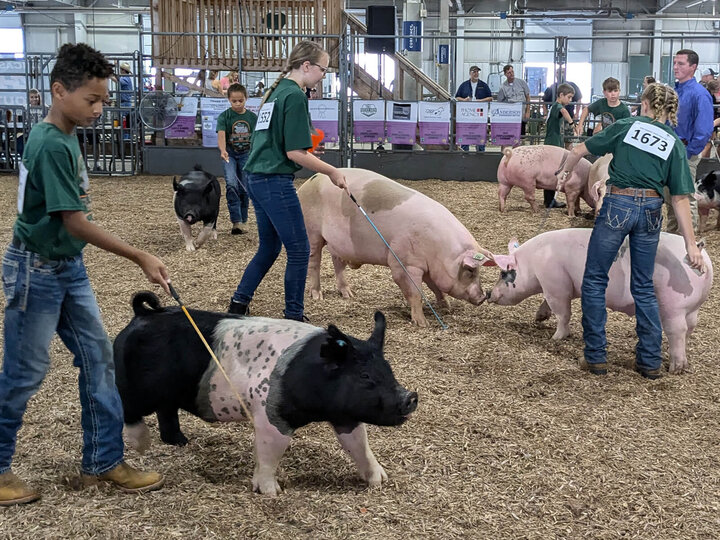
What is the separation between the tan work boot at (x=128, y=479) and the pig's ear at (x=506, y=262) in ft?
10.3

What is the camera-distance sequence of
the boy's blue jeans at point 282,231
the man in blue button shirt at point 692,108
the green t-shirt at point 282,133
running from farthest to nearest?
1. the man in blue button shirt at point 692,108
2. the boy's blue jeans at point 282,231
3. the green t-shirt at point 282,133

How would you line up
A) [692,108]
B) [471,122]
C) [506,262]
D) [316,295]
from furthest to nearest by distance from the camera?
[471,122]
[692,108]
[316,295]
[506,262]

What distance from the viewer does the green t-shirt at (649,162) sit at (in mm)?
4582

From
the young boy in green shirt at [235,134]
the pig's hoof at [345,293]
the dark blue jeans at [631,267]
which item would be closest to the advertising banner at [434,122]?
the young boy in green shirt at [235,134]

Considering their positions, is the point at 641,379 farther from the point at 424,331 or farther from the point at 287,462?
the point at 287,462

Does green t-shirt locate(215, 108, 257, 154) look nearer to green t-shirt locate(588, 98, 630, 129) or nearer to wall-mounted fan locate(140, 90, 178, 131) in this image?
green t-shirt locate(588, 98, 630, 129)

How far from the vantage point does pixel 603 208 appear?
15.5 feet

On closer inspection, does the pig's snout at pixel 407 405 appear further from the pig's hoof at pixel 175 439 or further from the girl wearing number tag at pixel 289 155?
the girl wearing number tag at pixel 289 155

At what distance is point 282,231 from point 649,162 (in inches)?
86.6

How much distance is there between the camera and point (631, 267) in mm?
4805

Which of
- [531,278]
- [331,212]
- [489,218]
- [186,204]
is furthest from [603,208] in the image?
[489,218]

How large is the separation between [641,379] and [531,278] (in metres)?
1.09

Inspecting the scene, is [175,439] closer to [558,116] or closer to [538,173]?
[538,173]

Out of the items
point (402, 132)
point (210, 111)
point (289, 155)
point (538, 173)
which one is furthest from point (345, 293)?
point (210, 111)
